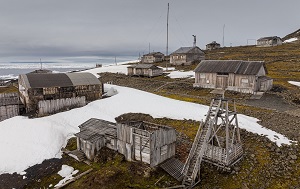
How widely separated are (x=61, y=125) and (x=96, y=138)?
25.8ft

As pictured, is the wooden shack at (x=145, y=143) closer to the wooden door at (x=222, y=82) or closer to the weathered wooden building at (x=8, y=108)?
the weathered wooden building at (x=8, y=108)

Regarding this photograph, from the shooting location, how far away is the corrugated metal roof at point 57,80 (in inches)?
1352

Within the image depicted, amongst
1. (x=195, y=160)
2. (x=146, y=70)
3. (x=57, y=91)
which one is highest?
(x=146, y=70)

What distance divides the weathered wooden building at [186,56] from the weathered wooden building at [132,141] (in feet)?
190

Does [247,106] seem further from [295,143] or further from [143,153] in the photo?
[143,153]

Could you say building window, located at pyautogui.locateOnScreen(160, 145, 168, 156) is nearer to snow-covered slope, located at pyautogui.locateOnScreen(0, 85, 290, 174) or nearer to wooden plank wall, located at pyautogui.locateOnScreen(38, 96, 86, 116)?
snow-covered slope, located at pyautogui.locateOnScreen(0, 85, 290, 174)

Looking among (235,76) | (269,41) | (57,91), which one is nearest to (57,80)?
(57,91)

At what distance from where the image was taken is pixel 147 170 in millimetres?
19203

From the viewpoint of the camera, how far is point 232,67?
148 feet

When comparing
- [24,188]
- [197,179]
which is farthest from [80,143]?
[197,179]

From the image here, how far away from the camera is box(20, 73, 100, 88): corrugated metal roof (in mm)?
34347

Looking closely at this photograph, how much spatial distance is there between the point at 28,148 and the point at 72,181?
7683 mm

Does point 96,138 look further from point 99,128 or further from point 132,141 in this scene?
point 132,141

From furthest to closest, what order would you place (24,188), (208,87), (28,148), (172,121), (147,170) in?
(208,87) → (172,121) → (28,148) → (147,170) → (24,188)
